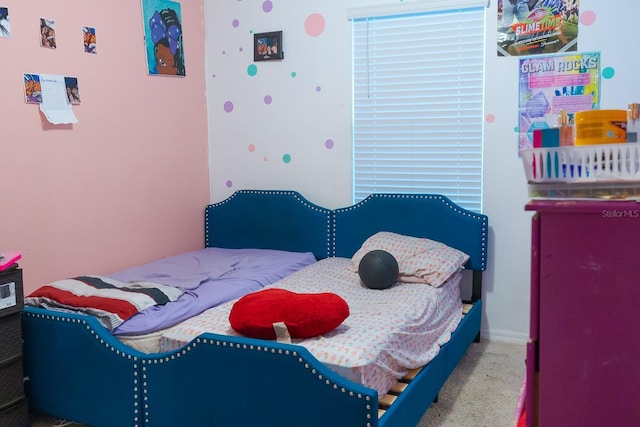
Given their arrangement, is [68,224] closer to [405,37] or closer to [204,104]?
[204,104]

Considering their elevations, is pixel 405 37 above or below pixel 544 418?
above

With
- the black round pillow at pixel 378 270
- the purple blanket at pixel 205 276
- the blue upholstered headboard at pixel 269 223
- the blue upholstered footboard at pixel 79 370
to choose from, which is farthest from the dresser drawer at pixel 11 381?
the blue upholstered headboard at pixel 269 223

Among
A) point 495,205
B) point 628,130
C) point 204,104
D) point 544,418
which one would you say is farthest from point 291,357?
point 204,104

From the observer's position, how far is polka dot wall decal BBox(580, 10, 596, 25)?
3.20 m

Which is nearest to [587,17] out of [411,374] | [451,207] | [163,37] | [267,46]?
[451,207]

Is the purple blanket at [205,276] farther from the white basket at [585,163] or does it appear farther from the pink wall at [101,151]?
the white basket at [585,163]

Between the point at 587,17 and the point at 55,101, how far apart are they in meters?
2.80

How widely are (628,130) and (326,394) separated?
4.03 feet

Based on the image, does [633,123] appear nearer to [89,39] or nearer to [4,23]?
[4,23]

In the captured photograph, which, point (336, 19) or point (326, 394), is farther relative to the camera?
point (336, 19)

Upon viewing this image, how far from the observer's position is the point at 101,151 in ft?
10.9

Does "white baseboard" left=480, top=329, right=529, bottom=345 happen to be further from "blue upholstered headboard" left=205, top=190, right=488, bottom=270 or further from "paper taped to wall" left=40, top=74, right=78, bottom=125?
"paper taped to wall" left=40, top=74, right=78, bottom=125

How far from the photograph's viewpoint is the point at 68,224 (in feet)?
10.2

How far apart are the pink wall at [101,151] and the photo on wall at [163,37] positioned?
52 millimetres
